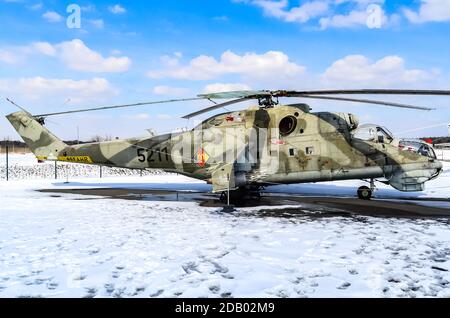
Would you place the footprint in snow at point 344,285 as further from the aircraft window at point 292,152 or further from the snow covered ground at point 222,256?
the aircraft window at point 292,152

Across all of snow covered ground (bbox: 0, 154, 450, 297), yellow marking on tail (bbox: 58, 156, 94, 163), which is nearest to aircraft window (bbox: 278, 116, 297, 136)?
snow covered ground (bbox: 0, 154, 450, 297)

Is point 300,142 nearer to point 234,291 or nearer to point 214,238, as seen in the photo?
point 214,238

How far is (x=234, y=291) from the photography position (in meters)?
4.57

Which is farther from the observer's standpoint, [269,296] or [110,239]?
[110,239]

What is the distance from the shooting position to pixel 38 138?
55.8 ft

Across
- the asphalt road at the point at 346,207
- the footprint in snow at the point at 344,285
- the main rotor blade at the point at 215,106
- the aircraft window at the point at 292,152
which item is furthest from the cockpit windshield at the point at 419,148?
the footprint in snow at the point at 344,285

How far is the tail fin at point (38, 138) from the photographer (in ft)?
55.3

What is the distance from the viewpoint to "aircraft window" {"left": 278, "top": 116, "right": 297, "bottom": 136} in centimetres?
1255

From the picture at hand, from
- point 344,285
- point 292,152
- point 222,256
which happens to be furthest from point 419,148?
point 222,256

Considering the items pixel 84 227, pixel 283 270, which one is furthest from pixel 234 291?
pixel 84 227

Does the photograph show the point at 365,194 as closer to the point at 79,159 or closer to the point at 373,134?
the point at 373,134

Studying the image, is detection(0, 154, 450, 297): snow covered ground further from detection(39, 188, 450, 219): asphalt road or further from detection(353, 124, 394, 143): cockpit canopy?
detection(353, 124, 394, 143): cockpit canopy
